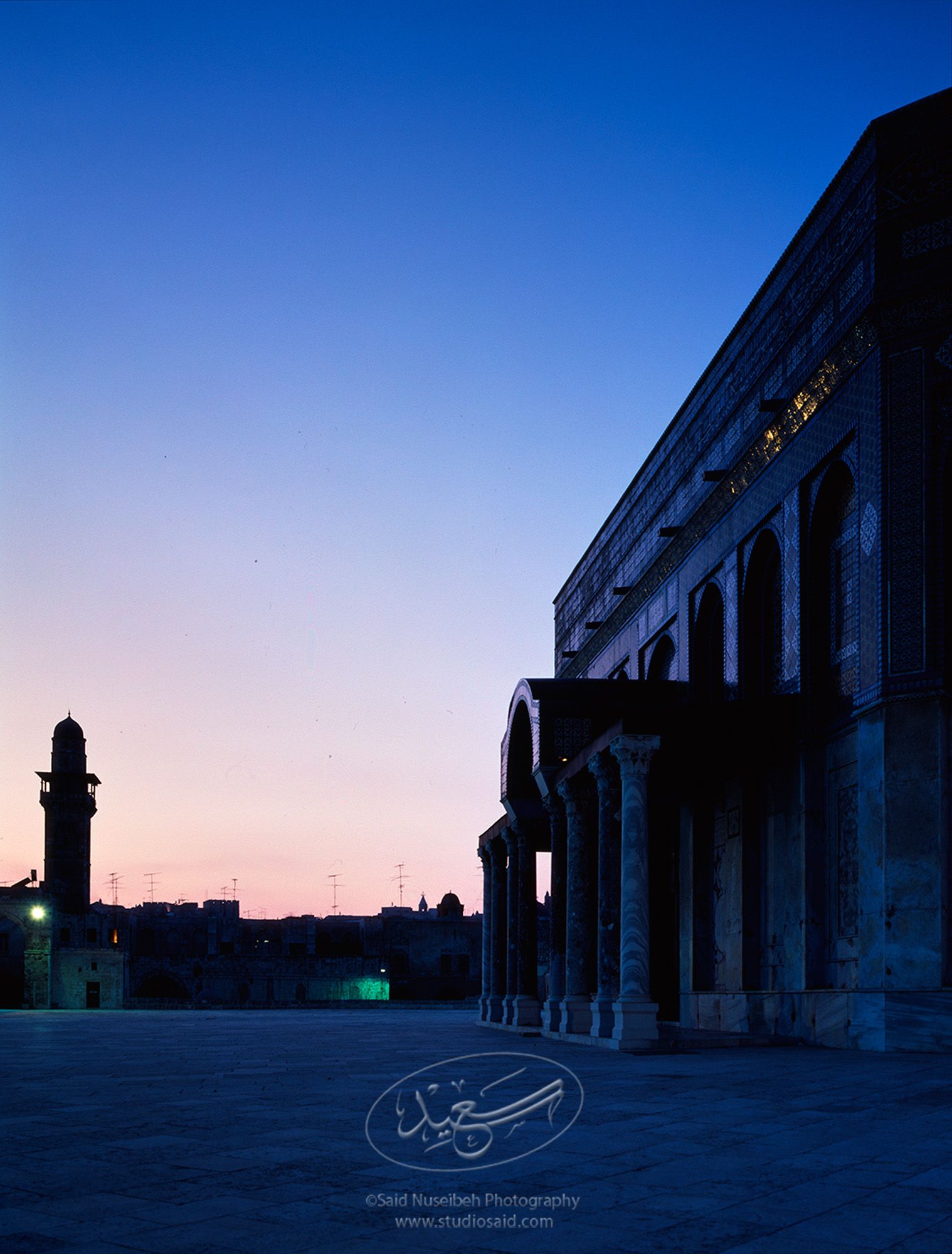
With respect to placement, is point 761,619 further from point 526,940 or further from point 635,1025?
point 526,940

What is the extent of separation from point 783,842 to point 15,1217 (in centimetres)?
1656

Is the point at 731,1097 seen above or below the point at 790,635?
below

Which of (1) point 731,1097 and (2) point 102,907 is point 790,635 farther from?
(2) point 102,907

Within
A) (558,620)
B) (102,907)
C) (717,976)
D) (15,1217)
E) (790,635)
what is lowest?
(102,907)

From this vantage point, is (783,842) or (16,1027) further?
(16,1027)

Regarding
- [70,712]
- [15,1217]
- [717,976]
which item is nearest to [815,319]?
[717,976]

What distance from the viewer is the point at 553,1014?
2395cm

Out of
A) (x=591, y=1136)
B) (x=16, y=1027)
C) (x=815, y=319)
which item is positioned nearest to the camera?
(x=591, y=1136)

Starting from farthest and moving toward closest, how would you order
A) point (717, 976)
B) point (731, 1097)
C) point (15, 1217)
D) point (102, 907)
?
point (102, 907) < point (717, 976) < point (731, 1097) < point (15, 1217)

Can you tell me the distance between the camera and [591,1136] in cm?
866

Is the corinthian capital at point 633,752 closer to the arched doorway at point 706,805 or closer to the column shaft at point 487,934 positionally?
the arched doorway at point 706,805

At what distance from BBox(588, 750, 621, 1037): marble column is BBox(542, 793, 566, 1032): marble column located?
4166 mm

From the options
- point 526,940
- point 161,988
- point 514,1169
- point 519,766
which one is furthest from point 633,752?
point 161,988

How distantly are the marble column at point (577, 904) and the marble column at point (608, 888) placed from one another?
7.44 feet
